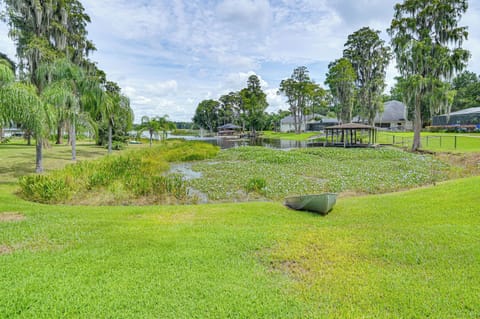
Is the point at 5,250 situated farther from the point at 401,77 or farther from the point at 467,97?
the point at 467,97

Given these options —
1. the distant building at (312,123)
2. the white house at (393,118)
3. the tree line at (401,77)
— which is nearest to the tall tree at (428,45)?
the tree line at (401,77)

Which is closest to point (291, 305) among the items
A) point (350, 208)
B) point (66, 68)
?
point (350, 208)

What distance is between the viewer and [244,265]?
3436 mm

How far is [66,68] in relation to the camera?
13.9 meters

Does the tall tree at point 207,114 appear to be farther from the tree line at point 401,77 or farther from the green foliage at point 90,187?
the green foliage at point 90,187

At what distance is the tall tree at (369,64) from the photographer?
35312mm

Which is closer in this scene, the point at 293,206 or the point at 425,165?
the point at 293,206

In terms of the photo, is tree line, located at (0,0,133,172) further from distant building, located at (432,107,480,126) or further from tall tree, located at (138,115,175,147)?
distant building, located at (432,107,480,126)

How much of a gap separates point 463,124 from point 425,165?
2870cm

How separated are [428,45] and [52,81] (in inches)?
910

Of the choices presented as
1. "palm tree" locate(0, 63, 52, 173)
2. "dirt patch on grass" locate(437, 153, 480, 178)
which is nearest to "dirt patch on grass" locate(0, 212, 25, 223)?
"palm tree" locate(0, 63, 52, 173)

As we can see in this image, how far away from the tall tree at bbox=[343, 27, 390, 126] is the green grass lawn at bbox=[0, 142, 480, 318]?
34138mm

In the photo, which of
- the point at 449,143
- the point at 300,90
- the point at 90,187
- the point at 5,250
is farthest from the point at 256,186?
the point at 300,90

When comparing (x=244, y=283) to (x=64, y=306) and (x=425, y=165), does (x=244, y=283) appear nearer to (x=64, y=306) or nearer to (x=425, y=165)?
(x=64, y=306)
